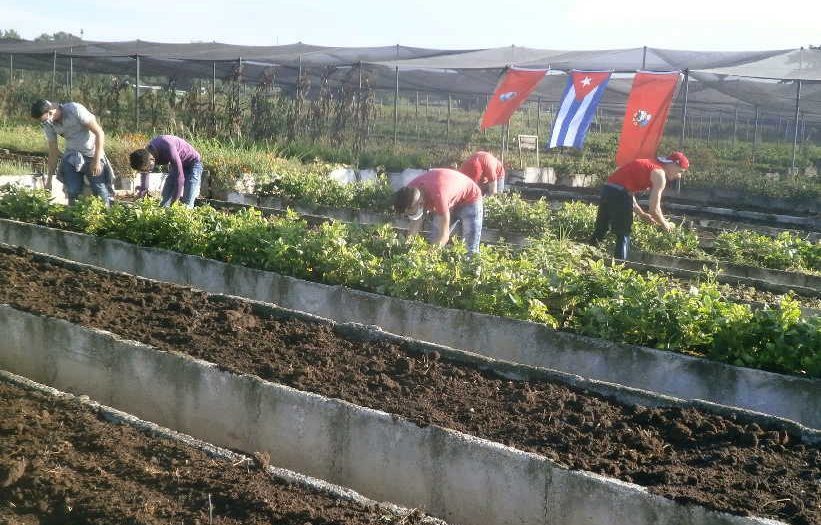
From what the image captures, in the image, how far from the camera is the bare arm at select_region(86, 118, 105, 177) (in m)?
9.21

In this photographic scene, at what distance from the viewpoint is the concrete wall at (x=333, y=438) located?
12.6ft

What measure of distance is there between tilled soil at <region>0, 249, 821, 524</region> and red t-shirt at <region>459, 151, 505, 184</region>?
402cm

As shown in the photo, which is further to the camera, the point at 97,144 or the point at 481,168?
the point at 481,168

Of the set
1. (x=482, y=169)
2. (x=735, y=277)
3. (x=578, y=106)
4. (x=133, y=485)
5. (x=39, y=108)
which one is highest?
(x=578, y=106)

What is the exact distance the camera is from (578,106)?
15602 millimetres

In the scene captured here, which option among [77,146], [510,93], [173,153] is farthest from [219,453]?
[510,93]

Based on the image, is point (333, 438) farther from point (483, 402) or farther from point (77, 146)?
point (77, 146)

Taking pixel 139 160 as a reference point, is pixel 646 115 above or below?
above

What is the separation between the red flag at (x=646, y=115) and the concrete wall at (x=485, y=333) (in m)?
8.30

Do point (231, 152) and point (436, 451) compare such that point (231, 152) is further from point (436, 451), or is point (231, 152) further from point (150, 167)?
point (436, 451)

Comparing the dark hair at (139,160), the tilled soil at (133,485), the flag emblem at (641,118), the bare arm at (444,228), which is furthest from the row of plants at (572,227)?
the tilled soil at (133,485)

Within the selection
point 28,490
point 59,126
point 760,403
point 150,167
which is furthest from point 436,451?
point 59,126

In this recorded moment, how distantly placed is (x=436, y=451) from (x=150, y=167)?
5.51 meters

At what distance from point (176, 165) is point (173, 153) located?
185 mm
